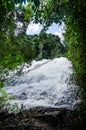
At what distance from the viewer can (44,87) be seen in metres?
14.0

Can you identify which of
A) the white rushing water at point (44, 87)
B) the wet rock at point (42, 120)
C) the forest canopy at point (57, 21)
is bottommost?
the wet rock at point (42, 120)

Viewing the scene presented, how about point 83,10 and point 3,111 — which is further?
point 3,111

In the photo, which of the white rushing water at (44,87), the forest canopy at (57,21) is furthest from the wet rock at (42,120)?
the white rushing water at (44,87)

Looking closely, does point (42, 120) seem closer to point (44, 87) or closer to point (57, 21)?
point (57, 21)

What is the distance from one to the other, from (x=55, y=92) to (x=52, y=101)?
5.02ft

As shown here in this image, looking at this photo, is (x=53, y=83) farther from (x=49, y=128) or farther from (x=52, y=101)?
(x=49, y=128)

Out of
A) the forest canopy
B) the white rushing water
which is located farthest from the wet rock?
the white rushing water

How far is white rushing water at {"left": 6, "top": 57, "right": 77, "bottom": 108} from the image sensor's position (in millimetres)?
11094

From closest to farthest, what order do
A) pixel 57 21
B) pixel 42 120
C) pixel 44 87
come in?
pixel 57 21 < pixel 42 120 < pixel 44 87

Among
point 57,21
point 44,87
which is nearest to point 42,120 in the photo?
point 57,21

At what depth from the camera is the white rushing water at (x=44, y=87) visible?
11.1 metres

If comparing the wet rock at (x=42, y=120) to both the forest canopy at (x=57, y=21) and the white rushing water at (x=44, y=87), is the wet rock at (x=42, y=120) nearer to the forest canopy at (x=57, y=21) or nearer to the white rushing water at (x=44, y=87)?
the forest canopy at (x=57, y=21)

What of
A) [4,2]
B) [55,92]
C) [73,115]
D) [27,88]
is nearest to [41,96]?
[55,92]

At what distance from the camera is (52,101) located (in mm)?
11516
